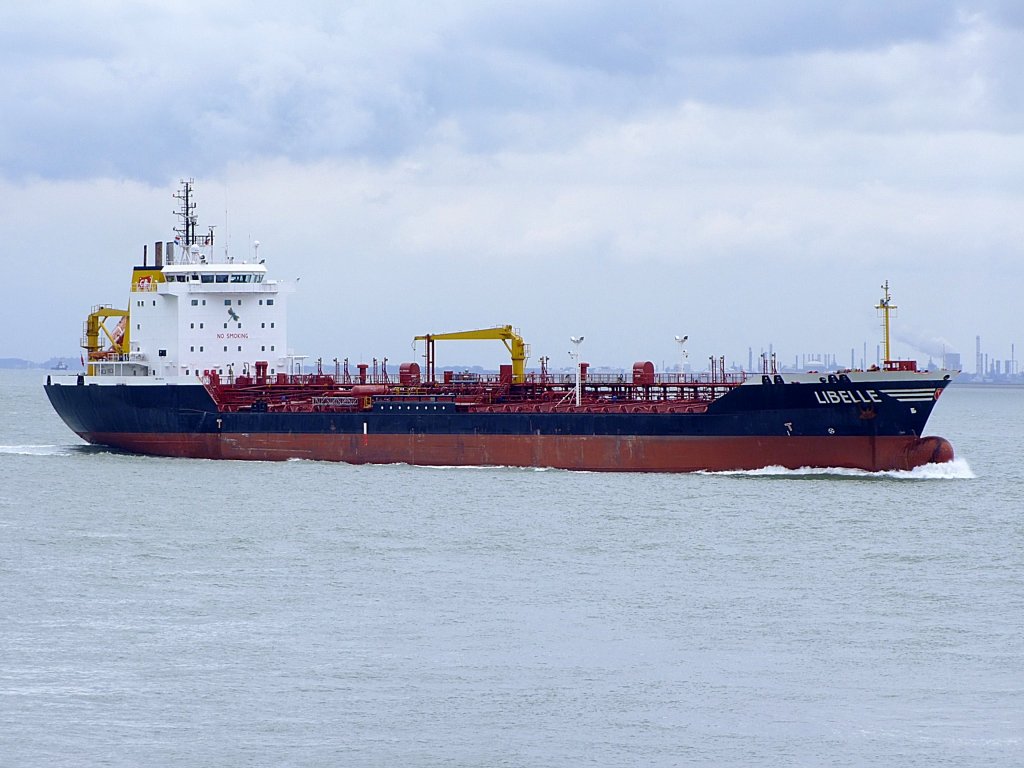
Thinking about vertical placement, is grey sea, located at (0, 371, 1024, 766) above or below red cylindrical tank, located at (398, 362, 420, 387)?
below

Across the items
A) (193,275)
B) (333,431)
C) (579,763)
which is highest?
(193,275)

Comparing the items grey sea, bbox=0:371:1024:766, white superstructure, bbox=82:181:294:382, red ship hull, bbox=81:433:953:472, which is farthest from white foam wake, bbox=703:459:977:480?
white superstructure, bbox=82:181:294:382

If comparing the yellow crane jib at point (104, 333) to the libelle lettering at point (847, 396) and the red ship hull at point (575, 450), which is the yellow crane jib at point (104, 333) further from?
the libelle lettering at point (847, 396)

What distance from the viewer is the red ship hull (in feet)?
124

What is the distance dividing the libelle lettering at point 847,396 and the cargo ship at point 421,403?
0.04m

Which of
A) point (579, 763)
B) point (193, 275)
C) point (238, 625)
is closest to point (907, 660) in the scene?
point (579, 763)

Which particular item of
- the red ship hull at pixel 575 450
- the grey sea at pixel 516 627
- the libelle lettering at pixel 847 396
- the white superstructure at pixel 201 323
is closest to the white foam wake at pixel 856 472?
the red ship hull at pixel 575 450

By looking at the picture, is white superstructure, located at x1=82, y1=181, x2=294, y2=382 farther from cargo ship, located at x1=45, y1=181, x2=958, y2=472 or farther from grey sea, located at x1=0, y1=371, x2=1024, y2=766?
grey sea, located at x1=0, y1=371, x2=1024, y2=766

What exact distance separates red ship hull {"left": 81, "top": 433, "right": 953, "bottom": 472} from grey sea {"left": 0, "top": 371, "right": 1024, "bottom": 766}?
1.27 meters

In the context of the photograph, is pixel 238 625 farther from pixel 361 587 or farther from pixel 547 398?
pixel 547 398

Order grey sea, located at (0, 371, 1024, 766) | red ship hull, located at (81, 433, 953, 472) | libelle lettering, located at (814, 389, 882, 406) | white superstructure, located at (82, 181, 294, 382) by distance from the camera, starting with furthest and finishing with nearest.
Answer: white superstructure, located at (82, 181, 294, 382) < red ship hull, located at (81, 433, 953, 472) < libelle lettering, located at (814, 389, 882, 406) < grey sea, located at (0, 371, 1024, 766)

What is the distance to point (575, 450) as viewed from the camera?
4059cm

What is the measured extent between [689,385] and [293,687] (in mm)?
24248

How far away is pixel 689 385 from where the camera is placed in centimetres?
4122
